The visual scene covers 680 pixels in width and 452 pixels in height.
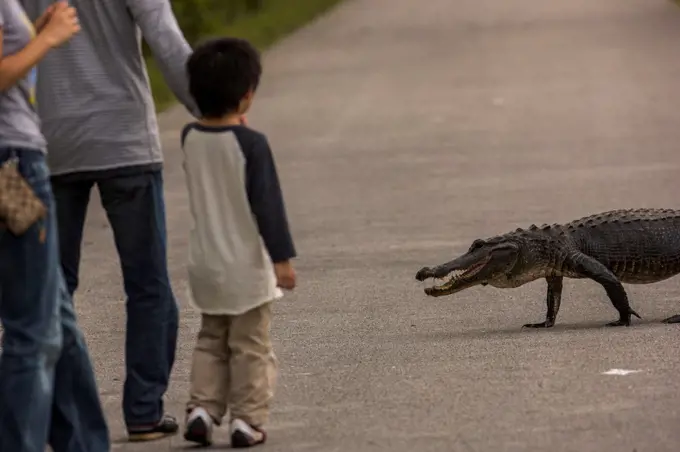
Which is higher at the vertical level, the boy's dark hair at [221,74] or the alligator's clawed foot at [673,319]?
the boy's dark hair at [221,74]

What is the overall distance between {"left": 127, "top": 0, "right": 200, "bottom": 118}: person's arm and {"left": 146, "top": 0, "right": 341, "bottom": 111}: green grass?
65.7ft

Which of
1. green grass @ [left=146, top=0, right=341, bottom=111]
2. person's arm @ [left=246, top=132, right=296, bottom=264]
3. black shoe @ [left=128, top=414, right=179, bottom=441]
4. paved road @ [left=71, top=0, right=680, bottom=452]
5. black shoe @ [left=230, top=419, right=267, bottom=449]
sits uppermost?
person's arm @ [left=246, top=132, right=296, bottom=264]

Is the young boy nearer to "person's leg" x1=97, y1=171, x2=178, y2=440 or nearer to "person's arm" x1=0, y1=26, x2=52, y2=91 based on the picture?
"person's leg" x1=97, y1=171, x2=178, y2=440

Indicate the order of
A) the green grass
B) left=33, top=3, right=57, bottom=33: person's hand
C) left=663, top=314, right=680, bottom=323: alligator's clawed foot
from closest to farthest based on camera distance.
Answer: left=33, top=3, right=57, bottom=33: person's hand, left=663, top=314, right=680, bottom=323: alligator's clawed foot, the green grass

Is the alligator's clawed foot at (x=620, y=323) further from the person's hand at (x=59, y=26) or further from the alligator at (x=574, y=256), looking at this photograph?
the person's hand at (x=59, y=26)

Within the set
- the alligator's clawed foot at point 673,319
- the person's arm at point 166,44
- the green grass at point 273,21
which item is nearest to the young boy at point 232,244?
the person's arm at point 166,44

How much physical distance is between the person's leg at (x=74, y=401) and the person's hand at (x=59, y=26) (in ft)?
2.94

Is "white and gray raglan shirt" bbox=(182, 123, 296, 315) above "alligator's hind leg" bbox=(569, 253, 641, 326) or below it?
above

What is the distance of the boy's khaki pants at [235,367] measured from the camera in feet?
22.2

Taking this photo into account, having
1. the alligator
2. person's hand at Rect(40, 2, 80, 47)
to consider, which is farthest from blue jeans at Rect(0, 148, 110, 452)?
the alligator

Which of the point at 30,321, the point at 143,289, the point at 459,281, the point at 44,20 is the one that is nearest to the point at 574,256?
the point at 459,281

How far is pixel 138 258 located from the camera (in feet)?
23.2

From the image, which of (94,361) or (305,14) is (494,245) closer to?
(94,361)

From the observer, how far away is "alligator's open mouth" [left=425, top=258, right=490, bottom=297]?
9.74 meters
